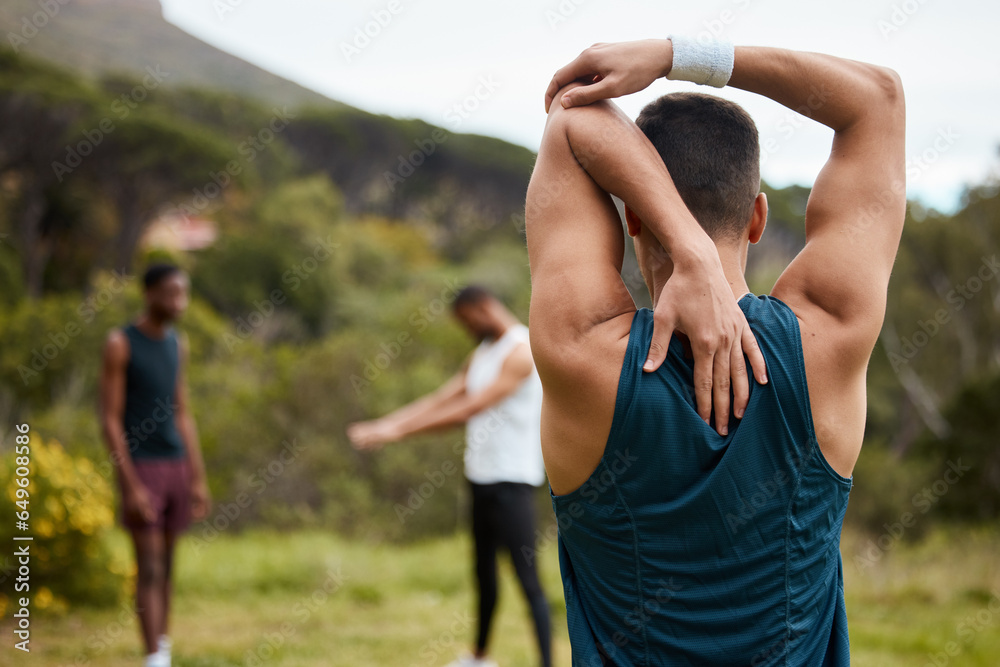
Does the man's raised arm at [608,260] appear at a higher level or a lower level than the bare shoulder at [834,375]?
higher

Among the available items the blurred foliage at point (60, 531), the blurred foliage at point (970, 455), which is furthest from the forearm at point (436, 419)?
the blurred foliage at point (970, 455)

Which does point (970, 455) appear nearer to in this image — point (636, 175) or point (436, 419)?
point (436, 419)

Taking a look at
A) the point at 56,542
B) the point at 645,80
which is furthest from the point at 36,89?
the point at 645,80

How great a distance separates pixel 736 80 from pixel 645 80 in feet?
0.57

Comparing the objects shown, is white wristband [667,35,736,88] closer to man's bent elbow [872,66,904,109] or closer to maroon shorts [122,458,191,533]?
man's bent elbow [872,66,904,109]

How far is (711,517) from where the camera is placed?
3.96 ft

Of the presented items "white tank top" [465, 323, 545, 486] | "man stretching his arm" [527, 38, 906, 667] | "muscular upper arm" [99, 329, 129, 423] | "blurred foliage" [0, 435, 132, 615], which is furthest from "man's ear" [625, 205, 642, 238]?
"blurred foliage" [0, 435, 132, 615]

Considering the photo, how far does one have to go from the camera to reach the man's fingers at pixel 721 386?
1174 millimetres

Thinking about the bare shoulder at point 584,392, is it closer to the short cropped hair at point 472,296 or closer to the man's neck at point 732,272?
the man's neck at point 732,272

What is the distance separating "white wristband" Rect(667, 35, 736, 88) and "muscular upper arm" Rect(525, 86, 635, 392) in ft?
0.78

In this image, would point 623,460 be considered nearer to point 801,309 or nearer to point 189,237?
point 801,309

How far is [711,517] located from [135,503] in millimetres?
3613

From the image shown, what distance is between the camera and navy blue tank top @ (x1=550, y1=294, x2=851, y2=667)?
47.1 inches

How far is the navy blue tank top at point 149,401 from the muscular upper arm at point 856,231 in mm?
3814
